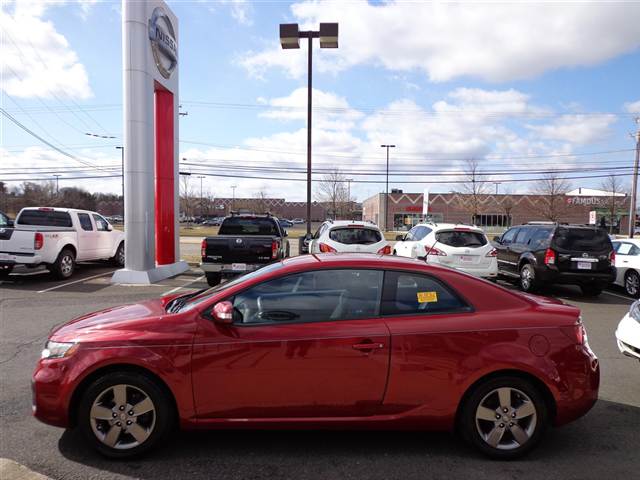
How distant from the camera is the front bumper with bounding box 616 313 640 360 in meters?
4.99

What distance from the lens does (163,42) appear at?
43.5 ft

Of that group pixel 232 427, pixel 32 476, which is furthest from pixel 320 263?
pixel 32 476

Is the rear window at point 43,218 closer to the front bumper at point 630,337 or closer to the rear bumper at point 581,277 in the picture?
the rear bumper at point 581,277

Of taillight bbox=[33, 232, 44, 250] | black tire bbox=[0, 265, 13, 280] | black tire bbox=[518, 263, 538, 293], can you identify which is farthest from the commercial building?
taillight bbox=[33, 232, 44, 250]

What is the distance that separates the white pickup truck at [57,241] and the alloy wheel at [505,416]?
11.4 meters

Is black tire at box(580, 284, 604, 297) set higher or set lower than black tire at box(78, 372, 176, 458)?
lower

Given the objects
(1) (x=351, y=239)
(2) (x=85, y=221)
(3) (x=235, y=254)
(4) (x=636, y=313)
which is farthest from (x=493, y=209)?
(4) (x=636, y=313)

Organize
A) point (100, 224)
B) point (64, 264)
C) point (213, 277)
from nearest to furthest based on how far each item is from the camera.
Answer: point (213, 277) < point (64, 264) < point (100, 224)

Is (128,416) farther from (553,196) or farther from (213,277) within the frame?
(553,196)

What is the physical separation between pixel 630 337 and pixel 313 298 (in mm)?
3848

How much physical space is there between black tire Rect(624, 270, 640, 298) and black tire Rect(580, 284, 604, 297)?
0.72m

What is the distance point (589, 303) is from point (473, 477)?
8.84 metres

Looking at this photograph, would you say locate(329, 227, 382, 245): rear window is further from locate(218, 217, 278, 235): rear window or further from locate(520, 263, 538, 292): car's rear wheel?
locate(520, 263, 538, 292): car's rear wheel

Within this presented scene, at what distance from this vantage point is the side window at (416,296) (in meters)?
3.49
